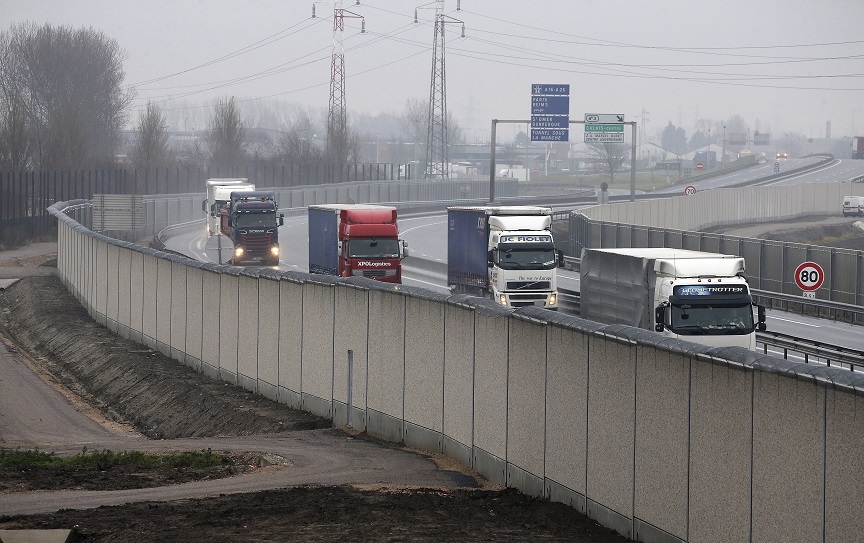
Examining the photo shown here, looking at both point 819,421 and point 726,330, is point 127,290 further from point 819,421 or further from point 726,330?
point 819,421

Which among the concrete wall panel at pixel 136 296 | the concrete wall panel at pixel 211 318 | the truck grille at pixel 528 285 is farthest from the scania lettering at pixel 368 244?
the concrete wall panel at pixel 211 318

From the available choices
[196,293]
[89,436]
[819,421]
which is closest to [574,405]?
[819,421]

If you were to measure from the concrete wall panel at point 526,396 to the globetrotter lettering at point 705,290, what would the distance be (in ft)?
34.4

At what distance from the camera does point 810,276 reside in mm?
40875

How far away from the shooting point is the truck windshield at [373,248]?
42.3 m

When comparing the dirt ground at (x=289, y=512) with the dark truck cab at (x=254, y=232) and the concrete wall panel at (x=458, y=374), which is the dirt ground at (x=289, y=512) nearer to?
the concrete wall panel at (x=458, y=374)

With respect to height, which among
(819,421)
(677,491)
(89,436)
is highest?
(819,421)

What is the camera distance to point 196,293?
31.6 meters

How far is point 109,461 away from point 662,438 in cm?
963

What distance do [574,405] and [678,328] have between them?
1140cm

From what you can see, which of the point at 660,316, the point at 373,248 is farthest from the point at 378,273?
the point at 660,316

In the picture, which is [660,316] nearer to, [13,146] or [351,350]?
[351,350]

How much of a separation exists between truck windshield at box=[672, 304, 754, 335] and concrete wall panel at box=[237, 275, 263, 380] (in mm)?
9188

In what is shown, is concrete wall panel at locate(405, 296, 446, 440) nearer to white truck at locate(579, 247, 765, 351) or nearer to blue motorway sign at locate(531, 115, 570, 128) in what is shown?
white truck at locate(579, 247, 765, 351)
